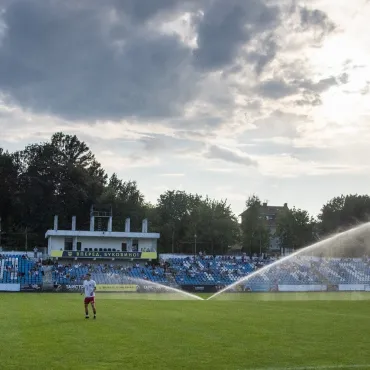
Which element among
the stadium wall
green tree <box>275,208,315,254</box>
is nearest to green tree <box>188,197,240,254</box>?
green tree <box>275,208,315,254</box>

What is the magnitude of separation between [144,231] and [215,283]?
847 inches

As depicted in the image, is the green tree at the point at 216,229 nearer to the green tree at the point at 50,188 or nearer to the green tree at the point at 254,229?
the green tree at the point at 254,229

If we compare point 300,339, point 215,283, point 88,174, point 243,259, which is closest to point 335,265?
point 243,259

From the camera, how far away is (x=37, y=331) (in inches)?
939

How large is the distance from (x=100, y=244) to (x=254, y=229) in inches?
1580

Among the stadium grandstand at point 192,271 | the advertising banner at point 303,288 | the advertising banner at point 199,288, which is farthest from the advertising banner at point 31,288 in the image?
the advertising banner at point 303,288

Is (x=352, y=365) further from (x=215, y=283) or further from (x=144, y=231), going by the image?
(x=144, y=231)

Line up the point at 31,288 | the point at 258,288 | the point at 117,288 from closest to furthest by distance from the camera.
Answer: the point at 117,288, the point at 31,288, the point at 258,288

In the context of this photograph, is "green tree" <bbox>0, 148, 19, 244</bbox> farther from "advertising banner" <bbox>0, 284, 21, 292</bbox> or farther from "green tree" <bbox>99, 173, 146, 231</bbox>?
→ "advertising banner" <bbox>0, 284, 21, 292</bbox>

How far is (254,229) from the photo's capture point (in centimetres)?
12425

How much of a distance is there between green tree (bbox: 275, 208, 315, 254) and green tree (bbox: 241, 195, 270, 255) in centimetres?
644

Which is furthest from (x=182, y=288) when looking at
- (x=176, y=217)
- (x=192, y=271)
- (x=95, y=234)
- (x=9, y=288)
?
(x=176, y=217)

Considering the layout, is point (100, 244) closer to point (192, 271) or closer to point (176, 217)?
point (192, 271)

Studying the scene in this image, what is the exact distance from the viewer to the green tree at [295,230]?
429 feet
